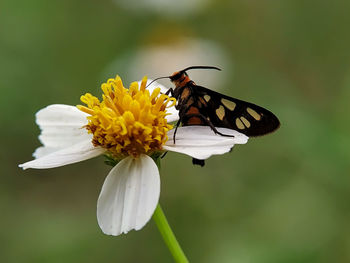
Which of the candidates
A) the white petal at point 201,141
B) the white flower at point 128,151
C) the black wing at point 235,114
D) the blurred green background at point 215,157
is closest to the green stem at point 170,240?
the white flower at point 128,151

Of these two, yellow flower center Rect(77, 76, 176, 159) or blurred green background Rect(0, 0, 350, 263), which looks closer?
yellow flower center Rect(77, 76, 176, 159)

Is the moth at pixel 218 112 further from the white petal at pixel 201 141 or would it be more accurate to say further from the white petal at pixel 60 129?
the white petal at pixel 60 129

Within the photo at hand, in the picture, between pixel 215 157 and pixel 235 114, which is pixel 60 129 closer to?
pixel 235 114

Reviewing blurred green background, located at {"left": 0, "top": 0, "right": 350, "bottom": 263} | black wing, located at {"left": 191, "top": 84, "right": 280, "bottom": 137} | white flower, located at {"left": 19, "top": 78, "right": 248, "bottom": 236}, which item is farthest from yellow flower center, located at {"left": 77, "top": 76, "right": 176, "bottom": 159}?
blurred green background, located at {"left": 0, "top": 0, "right": 350, "bottom": 263}

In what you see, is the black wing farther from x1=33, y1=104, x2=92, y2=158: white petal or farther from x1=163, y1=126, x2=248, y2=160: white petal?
x1=33, y1=104, x2=92, y2=158: white petal

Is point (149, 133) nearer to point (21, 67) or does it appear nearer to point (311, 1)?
point (21, 67)

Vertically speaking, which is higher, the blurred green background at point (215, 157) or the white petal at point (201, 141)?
the white petal at point (201, 141)
